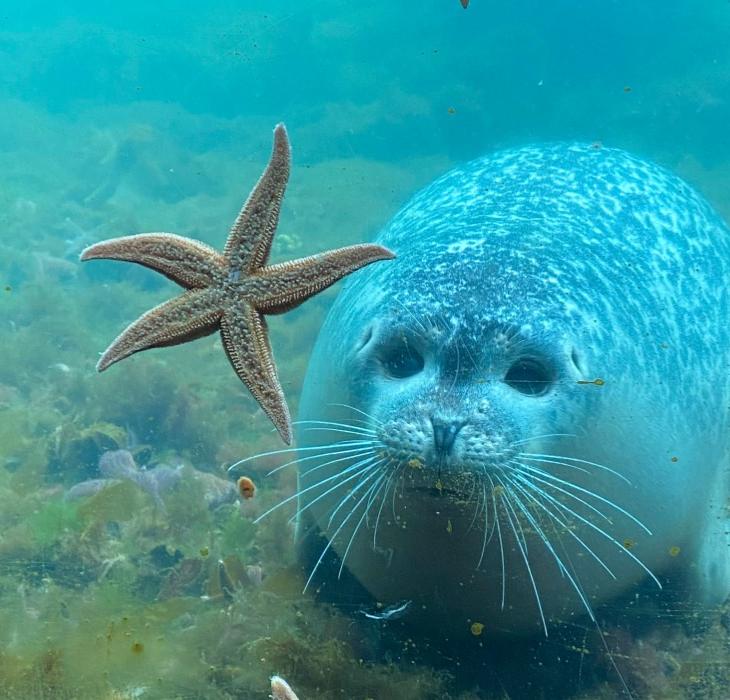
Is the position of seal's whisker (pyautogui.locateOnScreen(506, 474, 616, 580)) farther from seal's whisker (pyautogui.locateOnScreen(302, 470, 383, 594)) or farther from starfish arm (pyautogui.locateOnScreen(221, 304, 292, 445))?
starfish arm (pyautogui.locateOnScreen(221, 304, 292, 445))

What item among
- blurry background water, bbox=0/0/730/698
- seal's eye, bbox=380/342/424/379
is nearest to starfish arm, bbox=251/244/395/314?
seal's eye, bbox=380/342/424/379

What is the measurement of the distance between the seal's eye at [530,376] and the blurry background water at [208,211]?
1426 millimetres

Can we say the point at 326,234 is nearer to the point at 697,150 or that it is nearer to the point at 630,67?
the point at 697,150

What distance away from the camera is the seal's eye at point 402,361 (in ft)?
8.45

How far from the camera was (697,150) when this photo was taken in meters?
19.3

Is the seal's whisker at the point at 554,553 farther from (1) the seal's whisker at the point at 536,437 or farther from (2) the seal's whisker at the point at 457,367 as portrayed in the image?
(2) the seal's whisker at the point at 457,367

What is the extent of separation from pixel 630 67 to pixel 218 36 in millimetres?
23416

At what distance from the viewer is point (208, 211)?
16266mm

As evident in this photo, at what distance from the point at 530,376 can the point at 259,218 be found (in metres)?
1.23

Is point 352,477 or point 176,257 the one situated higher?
point 176,257

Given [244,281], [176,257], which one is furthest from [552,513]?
[176,257]

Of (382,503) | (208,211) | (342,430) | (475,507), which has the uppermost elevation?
(208,211)

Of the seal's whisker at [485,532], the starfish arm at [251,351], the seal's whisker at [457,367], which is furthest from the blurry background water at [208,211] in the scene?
the seal's whisker at [457,367]

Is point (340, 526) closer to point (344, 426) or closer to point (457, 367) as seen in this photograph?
→ point (344, 426)
